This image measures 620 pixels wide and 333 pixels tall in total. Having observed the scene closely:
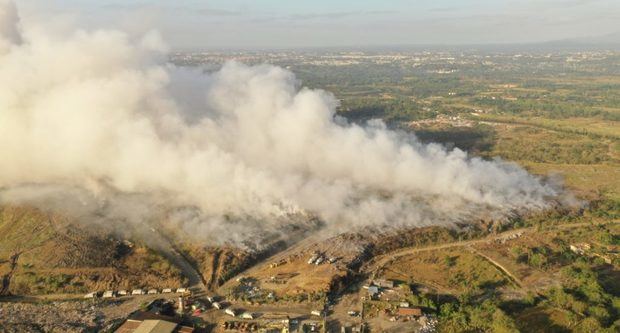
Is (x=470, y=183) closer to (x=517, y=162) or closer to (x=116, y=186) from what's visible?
(x=517, y=162)

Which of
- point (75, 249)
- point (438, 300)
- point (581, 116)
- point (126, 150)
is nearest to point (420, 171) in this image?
point (438, 300)

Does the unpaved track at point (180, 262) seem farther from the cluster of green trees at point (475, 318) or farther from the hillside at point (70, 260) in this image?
the cluster of green trees at point (475, 318)

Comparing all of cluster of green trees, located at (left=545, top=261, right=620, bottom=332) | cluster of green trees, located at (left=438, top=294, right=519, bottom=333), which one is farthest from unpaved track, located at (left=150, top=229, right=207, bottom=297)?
cluster of green trees, located at (left=545, top=261, right=620, bottom=332)

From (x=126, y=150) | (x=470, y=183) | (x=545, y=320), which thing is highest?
(x=126, y=150)

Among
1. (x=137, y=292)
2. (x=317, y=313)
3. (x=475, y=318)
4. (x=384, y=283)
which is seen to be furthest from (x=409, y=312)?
(x=137, y=292)

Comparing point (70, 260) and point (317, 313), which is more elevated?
point (70, 260)

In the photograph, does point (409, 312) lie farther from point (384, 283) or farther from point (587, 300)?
point (587, 300)

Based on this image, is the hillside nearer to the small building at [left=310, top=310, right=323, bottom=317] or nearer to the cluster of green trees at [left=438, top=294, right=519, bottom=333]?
the small building at [left=310, top=310, right=323, bottom=317]

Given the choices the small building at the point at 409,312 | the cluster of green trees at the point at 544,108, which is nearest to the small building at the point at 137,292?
the small building at the point at 409,312

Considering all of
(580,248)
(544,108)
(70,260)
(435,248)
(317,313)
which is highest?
(544,108)
